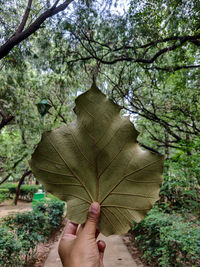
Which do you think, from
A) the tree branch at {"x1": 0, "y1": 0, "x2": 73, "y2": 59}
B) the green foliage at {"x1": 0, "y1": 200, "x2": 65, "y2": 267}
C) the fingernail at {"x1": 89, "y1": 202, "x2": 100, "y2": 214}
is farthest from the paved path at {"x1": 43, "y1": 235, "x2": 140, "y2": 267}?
the tree branch at {"x1": 0, "y1": 0, "x2": 73, "y2": 59}

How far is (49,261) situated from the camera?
443 cm

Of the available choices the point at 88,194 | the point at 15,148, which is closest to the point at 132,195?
the point at 88,194

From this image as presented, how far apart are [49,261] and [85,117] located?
16.1 ft

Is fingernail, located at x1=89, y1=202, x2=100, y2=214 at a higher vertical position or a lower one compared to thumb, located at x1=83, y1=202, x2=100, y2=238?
higher

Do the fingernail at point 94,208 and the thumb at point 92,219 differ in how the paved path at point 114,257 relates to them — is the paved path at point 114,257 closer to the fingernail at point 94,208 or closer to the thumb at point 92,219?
the thumb at point 92,219

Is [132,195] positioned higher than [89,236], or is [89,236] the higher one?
[132,195]

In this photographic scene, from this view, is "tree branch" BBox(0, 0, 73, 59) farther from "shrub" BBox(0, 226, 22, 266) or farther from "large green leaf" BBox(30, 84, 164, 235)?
"large green leaf" BBox(30, 84, 164, 235)

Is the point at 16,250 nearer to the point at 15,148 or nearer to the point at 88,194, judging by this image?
the point at 88,194

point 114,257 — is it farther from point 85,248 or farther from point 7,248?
point 85,248

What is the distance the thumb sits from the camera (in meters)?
0.77

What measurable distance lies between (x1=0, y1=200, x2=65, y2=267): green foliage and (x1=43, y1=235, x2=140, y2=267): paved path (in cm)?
49

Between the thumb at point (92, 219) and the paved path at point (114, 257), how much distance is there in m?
4.09

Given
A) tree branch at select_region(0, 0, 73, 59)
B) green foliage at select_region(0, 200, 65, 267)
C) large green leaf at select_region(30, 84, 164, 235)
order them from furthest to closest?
tree branch at select_region(0, 0, 73, 59) < green foliage at select_region(0, 200, 65, 267) < large green leaf at select_region(30, 84, 164, 235)

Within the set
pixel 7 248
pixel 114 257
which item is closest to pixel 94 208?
pixel 7 248
